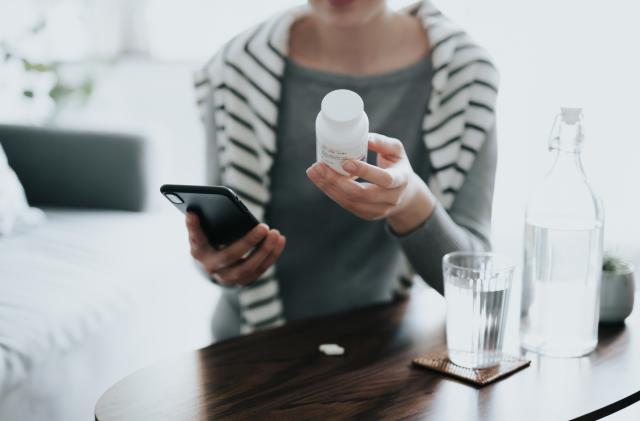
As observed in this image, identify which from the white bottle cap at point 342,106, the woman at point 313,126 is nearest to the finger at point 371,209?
the white bottle cap at point 342,106

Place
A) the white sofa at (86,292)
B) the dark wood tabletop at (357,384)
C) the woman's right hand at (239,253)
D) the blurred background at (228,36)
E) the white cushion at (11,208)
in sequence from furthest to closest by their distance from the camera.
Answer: the blurred background at (228,36) < the white cushion at (11,208) < the white sofa at (86,292) < the woman's right hand at (239,253) < the dark wood tabletop at (357,384)

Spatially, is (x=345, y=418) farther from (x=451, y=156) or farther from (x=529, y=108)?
(x=529, y=108)

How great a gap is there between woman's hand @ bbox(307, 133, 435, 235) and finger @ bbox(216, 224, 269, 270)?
0.42 feet

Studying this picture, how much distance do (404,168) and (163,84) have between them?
2108mm

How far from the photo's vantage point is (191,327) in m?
1.93

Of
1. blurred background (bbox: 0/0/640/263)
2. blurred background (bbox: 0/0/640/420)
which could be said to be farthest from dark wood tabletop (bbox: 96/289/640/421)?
blurred background (bbox: 0/0/640/263)

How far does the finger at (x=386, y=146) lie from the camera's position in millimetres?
754

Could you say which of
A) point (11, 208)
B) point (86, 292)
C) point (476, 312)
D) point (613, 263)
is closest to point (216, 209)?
point (476, 312)

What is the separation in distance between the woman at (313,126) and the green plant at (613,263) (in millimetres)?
240

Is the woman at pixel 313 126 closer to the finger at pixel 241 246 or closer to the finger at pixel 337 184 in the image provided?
the finger at pixel 241 246

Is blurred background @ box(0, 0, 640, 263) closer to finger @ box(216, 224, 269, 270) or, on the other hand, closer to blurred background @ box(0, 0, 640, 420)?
blurred background @ box(0, 0, 640, 420)

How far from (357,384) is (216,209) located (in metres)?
0.25

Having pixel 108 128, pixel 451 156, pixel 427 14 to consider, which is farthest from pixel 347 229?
pixel 108 128

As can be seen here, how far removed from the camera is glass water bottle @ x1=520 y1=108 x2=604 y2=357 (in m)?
0.78
